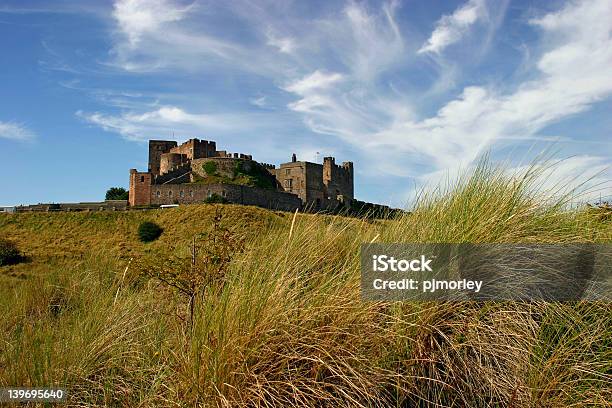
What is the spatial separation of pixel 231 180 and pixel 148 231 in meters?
17.6

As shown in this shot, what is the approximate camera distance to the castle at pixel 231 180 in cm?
5138

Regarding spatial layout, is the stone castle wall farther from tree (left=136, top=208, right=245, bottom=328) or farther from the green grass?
the green grass

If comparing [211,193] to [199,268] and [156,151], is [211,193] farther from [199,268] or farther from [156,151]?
[199,268]

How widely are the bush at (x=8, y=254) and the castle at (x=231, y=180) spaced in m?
18.2

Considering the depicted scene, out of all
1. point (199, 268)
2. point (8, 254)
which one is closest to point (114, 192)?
point (8, 254)

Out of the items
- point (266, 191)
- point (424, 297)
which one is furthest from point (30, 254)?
Answer: point (424, 297)

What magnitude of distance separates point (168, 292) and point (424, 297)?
2317 millimetres

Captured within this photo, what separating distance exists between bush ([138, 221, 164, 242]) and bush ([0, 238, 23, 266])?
9.37m

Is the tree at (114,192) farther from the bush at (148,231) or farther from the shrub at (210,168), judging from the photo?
the bush at (148,231)

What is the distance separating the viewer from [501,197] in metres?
4.00

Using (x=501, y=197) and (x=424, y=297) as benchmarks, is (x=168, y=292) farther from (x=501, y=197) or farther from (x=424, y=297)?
(x=501, y=197)

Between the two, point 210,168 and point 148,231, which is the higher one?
point 210,168

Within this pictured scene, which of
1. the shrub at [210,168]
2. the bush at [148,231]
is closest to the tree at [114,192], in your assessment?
the shrub at [210,168]

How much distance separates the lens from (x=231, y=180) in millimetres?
57875
